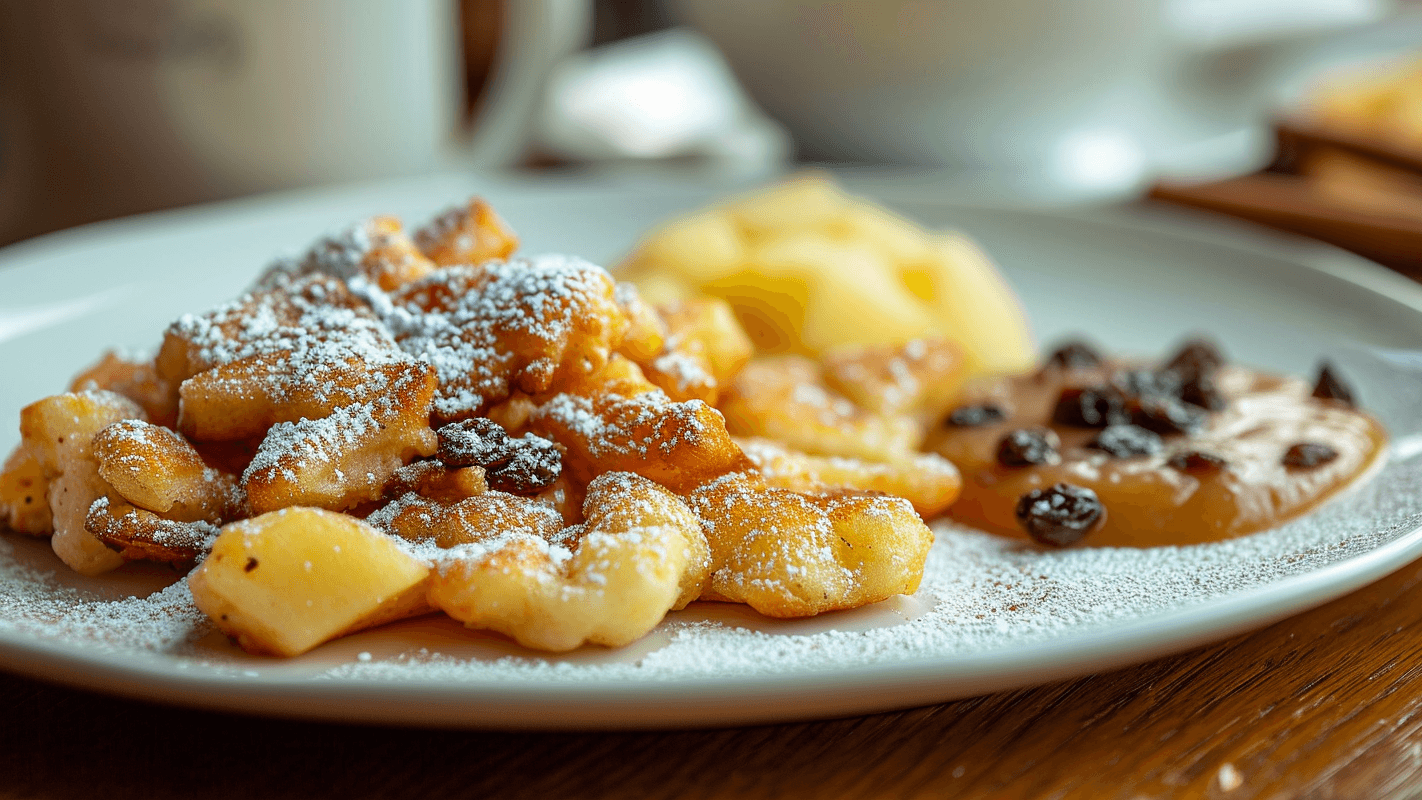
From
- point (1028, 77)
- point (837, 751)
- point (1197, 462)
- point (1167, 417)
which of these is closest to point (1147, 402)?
point (1167, 417)

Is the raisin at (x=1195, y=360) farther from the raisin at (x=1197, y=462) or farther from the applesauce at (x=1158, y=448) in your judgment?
the raisin at (x=1197, y=462)

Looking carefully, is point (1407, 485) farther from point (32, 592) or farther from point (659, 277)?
point (32, 592)

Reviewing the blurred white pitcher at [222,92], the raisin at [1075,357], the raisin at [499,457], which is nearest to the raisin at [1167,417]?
the raisin at [1075,357]

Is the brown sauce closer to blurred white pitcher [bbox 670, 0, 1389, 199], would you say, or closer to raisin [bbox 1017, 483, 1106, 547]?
raisin [bbox 1017, 483, 1106, 547]

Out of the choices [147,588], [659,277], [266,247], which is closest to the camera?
[147,588]

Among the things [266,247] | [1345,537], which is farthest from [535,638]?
[266,247]

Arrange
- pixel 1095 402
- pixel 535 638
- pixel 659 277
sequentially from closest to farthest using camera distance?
pixel 535 638
pixel 1095 402
pixel 659 277

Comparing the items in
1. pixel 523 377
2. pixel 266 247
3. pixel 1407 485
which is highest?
pixel 523 377
